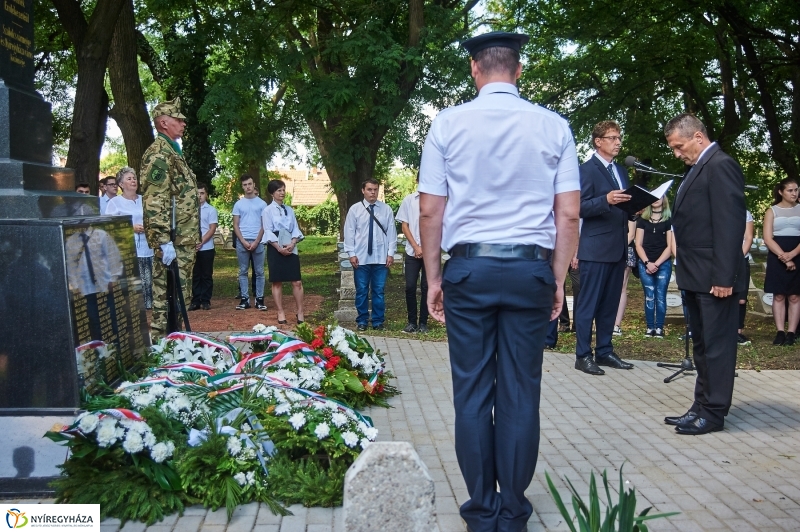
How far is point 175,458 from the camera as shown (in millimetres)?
4914

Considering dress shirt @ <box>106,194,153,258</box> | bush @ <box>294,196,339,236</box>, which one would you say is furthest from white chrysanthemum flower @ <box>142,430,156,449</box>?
bush @ <box>294,196,339,236</box>

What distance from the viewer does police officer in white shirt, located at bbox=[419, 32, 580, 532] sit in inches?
167

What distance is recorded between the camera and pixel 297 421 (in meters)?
5.21

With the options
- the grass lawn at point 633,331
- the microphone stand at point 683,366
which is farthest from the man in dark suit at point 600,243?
the grass lawn at point 633,331

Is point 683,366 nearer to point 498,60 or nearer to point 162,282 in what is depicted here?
point 498,60

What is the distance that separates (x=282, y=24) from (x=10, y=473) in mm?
14882

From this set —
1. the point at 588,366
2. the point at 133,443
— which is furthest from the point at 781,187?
the point at 133,443

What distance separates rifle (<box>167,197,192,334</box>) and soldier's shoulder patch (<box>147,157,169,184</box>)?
12.1 inches

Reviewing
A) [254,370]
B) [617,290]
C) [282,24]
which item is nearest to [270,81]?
[282,24]

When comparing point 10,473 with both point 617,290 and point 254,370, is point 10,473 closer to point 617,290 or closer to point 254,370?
point 254,370

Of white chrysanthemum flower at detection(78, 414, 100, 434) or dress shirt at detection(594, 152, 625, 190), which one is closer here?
white chrysanthemum flower at detection(78, 414, 100, 434)

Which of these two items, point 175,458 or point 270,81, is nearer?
point 175,458

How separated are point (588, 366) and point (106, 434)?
5426mm

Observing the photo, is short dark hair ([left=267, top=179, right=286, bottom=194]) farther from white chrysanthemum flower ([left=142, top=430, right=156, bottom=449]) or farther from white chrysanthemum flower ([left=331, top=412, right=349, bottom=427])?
white chrysanthemum flower ([left=142, top=430, right=156, bottom=449])
